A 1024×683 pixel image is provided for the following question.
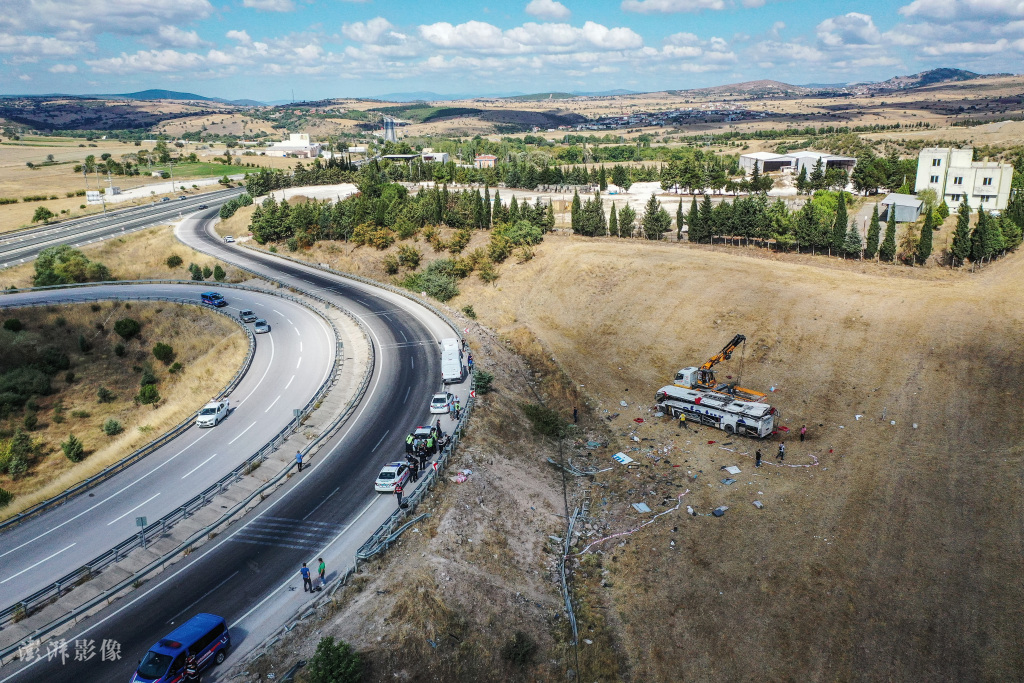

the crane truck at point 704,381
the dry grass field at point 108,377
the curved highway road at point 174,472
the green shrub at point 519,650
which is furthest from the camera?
the crane truck at point 704,381

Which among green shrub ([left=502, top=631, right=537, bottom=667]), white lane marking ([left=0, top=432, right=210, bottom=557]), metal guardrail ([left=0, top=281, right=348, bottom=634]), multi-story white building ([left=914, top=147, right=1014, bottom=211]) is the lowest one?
green shrub ([left=502, top=631, right=537, bottom=667])

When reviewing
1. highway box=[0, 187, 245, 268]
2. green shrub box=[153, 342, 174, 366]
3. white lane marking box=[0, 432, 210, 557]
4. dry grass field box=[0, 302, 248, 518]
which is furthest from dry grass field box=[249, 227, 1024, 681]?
highway box=[0, 187, 245, 268]

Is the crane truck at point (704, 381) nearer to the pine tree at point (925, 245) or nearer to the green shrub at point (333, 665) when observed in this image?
the green shrub at point (333, 665)

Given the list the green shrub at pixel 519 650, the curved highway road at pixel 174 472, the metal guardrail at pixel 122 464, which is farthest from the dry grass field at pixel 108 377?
the green shrub at pixel 519 650

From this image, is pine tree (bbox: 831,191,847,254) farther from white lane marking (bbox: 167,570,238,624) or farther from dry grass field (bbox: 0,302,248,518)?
white lane marking (bbox: 167,570,238,624)

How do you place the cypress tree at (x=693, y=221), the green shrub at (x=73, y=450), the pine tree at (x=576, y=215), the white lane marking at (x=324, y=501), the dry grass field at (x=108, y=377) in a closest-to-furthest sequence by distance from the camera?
the white lane marking at (x=324, y=501), the dry grass field at (x=108, y=377), the green shrub at (x=73, y=450), the cypress tree at (x=693, y=221), the pine tree at (x=576, y=215)

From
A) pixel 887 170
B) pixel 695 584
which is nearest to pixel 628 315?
pixel 695 584
